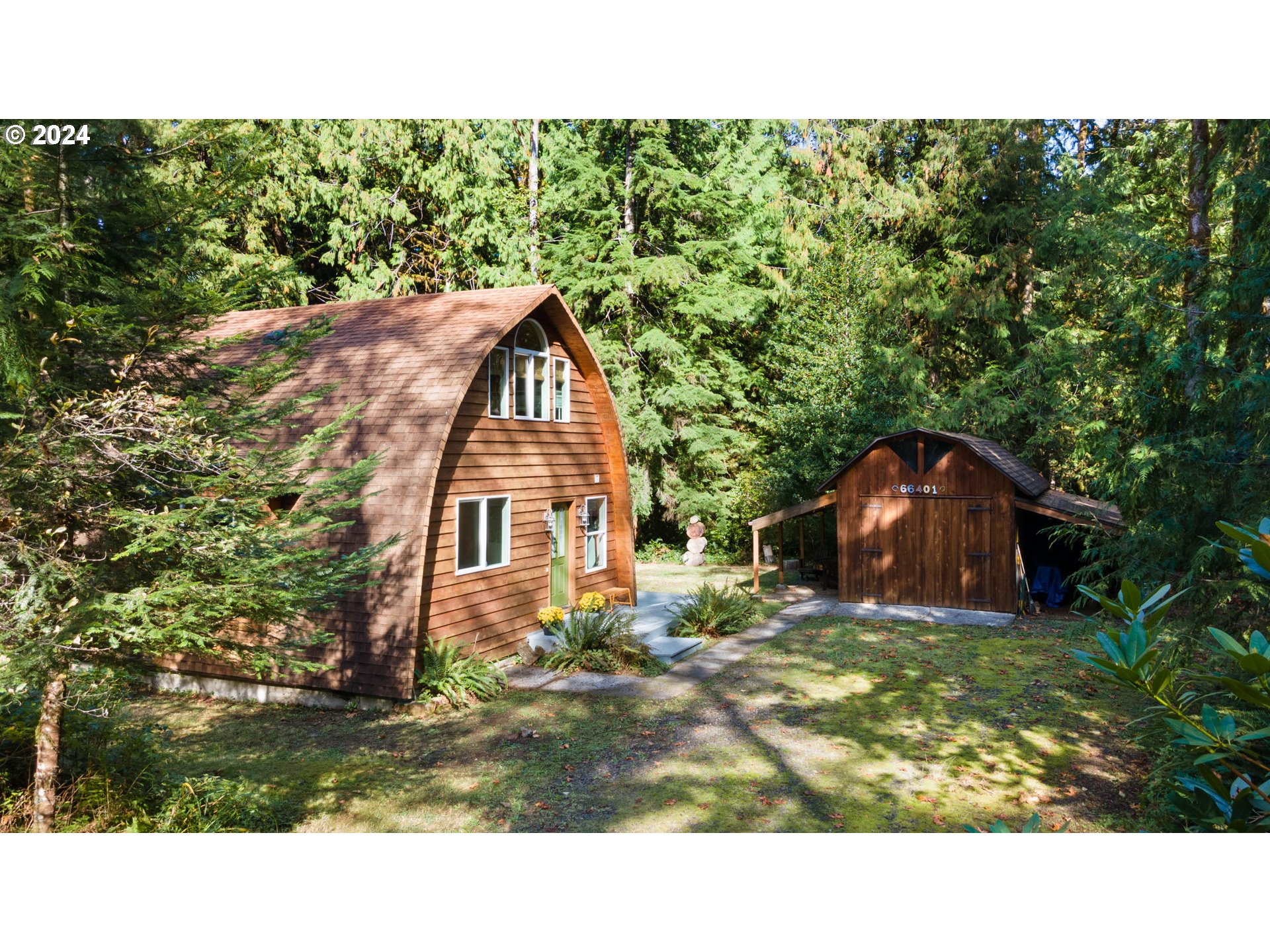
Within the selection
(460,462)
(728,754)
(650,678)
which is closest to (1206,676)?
(728,754)

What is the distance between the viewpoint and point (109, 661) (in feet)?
13.8

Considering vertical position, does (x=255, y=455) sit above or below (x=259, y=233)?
below

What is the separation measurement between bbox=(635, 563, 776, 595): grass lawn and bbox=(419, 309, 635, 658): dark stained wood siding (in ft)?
12.0

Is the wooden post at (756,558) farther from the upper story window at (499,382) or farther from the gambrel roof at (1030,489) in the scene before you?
the upper story window at (499,382)

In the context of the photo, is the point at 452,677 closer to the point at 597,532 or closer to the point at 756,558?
the point at 597,532

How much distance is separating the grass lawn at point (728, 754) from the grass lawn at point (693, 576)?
661 centimetres

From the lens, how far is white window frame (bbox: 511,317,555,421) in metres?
10.8

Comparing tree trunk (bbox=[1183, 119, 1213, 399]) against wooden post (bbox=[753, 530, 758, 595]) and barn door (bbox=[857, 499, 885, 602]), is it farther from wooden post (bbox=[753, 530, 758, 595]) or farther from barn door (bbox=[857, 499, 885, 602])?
wooden post (bbox=[753, 530, 758, 595])

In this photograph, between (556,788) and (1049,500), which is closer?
(556,788)

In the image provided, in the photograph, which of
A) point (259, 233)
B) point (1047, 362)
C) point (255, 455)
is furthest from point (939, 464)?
point (259, 233)

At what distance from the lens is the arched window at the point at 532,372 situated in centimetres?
1096

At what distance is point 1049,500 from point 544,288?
9.49 m

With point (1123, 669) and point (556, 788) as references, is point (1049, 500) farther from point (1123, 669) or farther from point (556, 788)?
point (1123, 669)

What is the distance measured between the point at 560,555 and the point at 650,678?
3048 mm
